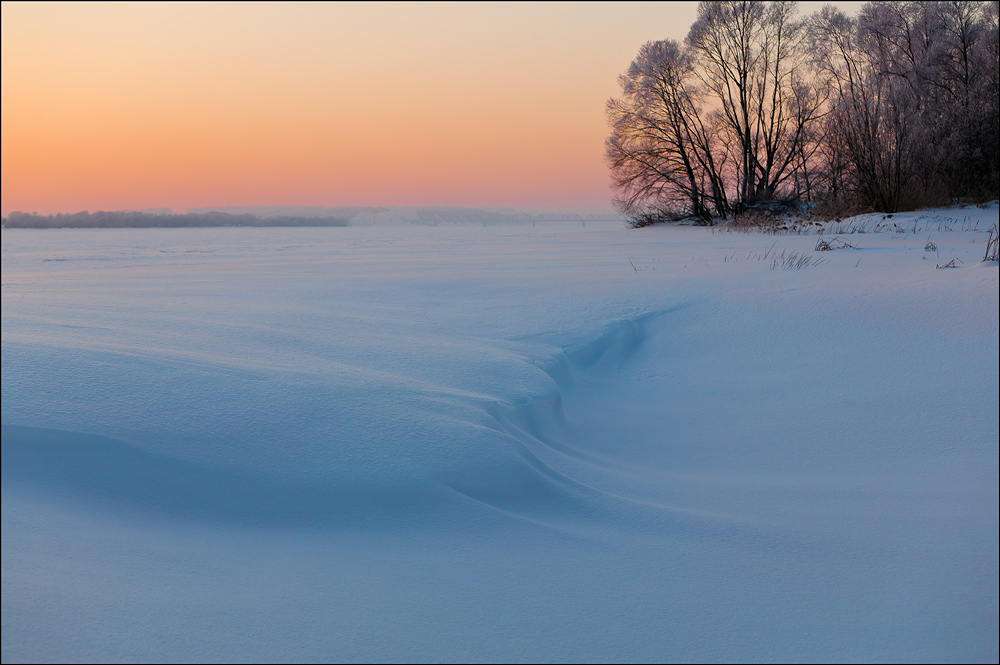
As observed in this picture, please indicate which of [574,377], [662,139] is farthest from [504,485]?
[662,139]

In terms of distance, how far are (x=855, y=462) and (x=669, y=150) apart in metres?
19.9

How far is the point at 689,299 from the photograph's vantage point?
520 centimetres

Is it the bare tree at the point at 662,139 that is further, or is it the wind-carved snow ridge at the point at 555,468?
the bare tree at the point at 662,139

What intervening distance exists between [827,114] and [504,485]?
69.6ft

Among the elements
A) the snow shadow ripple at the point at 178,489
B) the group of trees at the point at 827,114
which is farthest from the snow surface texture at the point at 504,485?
the group of trees at the point at 827,114

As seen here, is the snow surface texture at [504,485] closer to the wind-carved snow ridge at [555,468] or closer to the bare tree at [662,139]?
the wind-carved snow ridge at [555,468]

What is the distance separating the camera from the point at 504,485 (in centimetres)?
238

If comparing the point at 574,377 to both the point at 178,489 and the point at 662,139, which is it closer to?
the point at 178,489

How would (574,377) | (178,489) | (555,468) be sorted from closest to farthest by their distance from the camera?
(178,489) < (555,468) < (574,377)

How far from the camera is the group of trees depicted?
53.3ft

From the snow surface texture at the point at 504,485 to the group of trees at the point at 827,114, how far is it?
1400cm

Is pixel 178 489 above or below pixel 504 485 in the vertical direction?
above

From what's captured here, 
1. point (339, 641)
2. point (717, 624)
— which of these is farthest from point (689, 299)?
point (339, 641)

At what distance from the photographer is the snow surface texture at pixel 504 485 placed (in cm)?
162
